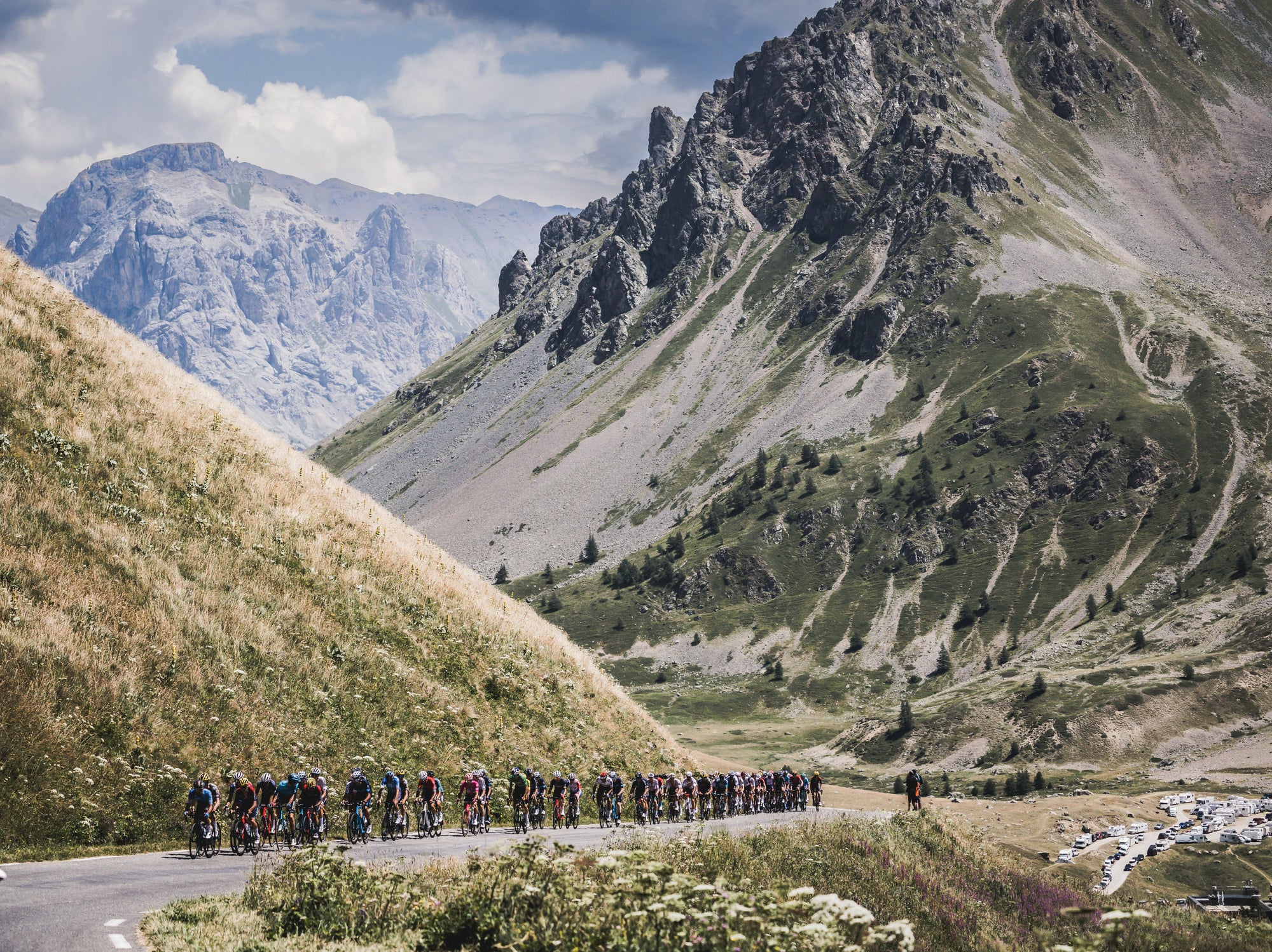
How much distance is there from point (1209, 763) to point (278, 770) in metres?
149

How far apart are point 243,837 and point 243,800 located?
1.20 meters

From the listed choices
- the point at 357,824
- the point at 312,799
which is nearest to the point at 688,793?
the point at 357,824

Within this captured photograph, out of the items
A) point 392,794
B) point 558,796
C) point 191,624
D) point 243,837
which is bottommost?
point 558,796

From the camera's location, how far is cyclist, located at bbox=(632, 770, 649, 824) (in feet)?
125

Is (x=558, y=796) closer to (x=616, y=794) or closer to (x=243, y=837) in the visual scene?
(x=616, y=794)

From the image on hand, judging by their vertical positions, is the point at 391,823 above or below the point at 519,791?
below

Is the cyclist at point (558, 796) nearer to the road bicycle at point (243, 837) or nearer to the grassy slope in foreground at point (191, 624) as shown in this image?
the grassy slope in foreground at point (191, 624)

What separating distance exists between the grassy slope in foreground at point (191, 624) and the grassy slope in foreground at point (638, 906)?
29.4ft

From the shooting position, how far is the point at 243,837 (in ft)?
84.4

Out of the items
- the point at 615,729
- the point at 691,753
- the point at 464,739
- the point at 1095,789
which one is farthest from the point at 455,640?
the point at 1095,789

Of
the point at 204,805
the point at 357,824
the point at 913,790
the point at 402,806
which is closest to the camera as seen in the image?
the point at 204,805

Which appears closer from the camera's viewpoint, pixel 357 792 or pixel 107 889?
pixel 107 889

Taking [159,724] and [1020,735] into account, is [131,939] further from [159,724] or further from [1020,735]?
[1020,735]

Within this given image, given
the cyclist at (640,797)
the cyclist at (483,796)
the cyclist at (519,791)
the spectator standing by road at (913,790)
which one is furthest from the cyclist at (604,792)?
the spectator standing by road at (913,790)
